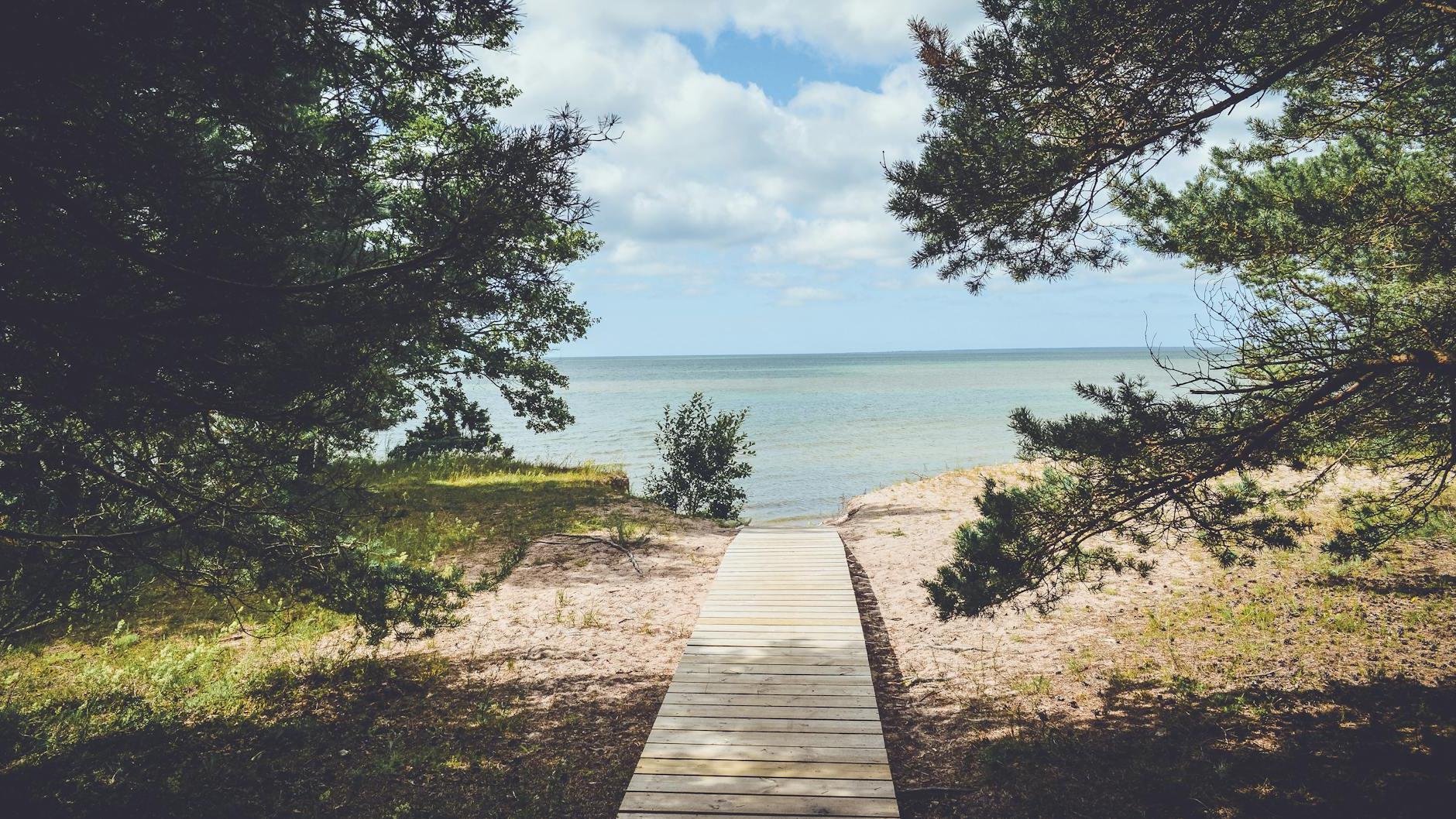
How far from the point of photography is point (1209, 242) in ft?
16.5

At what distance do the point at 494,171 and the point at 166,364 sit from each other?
2.14 m

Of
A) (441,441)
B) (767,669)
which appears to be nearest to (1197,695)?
(767,669)

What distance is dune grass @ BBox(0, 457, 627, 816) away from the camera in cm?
476

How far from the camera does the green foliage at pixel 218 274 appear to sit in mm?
3580

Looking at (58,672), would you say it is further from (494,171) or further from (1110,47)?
(1110,47)

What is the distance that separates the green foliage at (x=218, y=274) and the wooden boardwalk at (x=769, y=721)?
2567 millimetres

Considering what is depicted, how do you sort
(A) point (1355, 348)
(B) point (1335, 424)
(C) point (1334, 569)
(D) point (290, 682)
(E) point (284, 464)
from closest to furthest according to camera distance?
(A) point (1355, 348) < (B) point (1335, 424) < (E) point (284, 464) < (D) point (290, 682) < (C) point (1334, 569)

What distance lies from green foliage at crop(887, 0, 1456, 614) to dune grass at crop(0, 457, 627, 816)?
431 cm

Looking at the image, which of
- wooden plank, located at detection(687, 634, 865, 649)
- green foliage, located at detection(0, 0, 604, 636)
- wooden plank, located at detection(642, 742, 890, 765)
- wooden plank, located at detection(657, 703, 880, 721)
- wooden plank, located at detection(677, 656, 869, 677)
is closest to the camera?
green foliage, located at detection(0, 0, 604, 636)

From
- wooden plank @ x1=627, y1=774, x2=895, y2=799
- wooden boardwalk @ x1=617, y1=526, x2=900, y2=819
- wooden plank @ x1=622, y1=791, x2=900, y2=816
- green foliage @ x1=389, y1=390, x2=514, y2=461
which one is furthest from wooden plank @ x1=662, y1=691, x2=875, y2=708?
green foliage @ x1=389, y1=390, x2=514, y2=461

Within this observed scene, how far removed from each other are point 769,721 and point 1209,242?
4776mm

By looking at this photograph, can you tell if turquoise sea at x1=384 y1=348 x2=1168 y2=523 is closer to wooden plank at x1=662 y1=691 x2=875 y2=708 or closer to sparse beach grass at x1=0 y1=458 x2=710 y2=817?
sparse beach grass at x1=0 y1=458 x2=710 y2=817

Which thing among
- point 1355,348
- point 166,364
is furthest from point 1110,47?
point 166,364

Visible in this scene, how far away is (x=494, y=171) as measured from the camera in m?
4.37
